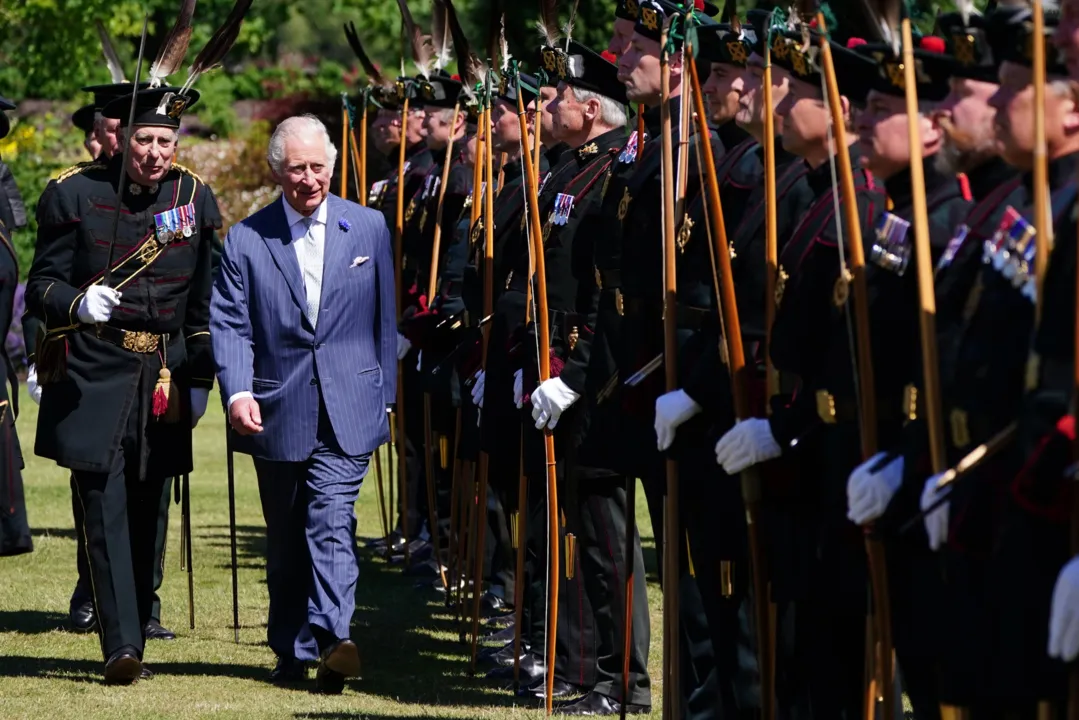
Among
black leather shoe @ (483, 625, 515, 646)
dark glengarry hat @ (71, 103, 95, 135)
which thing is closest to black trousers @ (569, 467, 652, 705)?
black leather shoe @ (483, 625, 515, 646)

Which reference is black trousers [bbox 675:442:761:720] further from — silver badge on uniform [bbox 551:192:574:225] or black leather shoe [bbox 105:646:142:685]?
black leather shoe [bbox 105:646:142:685]

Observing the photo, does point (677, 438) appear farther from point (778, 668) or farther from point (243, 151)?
point (243, 151)

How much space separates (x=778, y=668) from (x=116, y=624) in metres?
3.01

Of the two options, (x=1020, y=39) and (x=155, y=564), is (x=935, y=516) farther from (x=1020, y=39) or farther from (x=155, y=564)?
(x=155, y=564)

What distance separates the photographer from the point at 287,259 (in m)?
7.54

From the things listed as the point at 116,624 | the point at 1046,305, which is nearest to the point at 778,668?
the point at 1046,305

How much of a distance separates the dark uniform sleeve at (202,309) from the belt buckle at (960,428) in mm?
4292

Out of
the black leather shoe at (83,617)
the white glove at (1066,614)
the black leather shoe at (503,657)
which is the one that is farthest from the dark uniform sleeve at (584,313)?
the white glove at (1066,614)

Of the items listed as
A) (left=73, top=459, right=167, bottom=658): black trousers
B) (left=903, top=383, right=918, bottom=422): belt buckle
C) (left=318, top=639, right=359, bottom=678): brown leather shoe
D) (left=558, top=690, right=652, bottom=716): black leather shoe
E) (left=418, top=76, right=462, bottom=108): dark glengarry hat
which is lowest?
(left=558, top=690, right=652, bottom=716): black leather shoe

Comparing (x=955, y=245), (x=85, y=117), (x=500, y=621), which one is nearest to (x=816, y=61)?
(x=955, y=245)

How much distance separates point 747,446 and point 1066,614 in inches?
62.4

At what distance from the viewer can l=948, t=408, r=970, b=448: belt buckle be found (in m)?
4.32

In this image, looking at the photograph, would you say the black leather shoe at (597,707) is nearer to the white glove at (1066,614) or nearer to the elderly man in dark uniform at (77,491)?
the elderly man in dark uniform at (77,491)

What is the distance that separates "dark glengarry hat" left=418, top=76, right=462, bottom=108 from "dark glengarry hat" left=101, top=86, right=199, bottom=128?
3.29 m
